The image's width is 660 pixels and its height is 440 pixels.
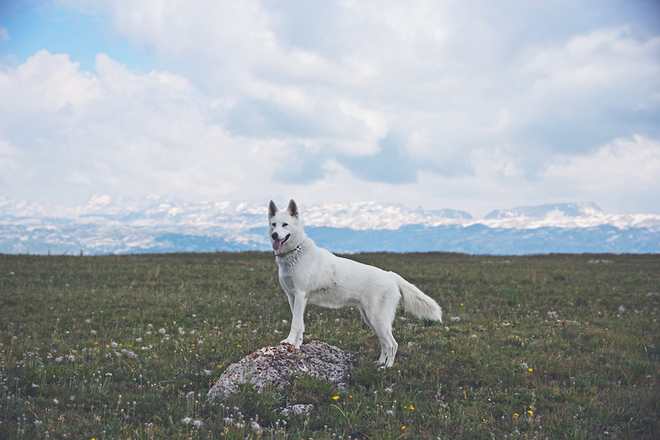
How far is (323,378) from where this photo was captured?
7734 mm

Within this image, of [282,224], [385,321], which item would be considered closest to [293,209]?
[282,224]

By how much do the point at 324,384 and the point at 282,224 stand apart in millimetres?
3299

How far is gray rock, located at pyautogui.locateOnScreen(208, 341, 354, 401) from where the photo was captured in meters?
7.10

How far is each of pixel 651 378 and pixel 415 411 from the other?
537 cm

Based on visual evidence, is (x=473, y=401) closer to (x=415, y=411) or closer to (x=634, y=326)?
(x=415, y=411)

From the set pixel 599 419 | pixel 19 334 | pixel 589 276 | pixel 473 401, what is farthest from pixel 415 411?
pixel 589 276

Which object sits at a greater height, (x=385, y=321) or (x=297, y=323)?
(x=385, y=321)

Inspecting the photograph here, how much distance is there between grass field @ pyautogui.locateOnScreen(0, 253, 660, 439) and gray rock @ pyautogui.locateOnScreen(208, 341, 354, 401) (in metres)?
0.29

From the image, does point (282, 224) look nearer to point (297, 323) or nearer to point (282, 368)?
point (297, 323)

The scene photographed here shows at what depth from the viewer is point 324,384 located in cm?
737

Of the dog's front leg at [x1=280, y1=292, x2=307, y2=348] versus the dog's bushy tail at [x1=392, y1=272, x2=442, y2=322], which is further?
the dog's bushy tail at [x1=392, y1=272, x2=442, y2=322]

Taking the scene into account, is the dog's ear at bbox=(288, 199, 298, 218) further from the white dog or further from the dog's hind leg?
the dog's hind leg

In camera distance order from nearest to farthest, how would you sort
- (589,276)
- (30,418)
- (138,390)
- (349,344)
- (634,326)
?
1. (30,418)
2. (138,390)
3. (349,344)
4. (634,326)
5. (589,276)

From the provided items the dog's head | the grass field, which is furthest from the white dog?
the grass field
